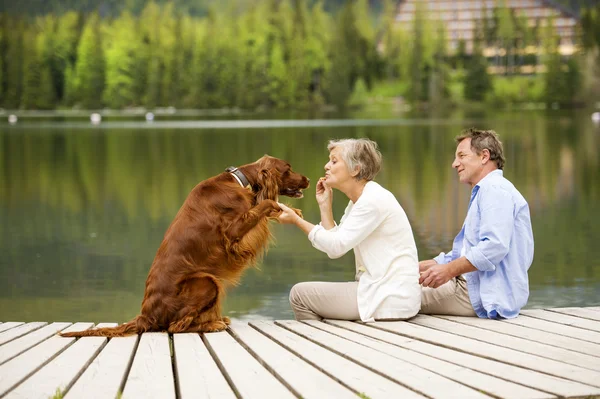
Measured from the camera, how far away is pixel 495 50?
12519 centimetres

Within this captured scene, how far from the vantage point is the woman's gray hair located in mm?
4449

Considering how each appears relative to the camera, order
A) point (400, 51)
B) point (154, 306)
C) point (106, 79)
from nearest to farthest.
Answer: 1. point (154, 306)
2. point (106, 79)
3. point (400, 51)

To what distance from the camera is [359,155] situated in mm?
4473

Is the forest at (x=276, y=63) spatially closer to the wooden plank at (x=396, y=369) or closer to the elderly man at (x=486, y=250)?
the elderly man at (x=486, y=250)

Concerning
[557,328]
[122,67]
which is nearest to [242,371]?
[557,328]

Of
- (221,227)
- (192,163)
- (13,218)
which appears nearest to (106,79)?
(192,163)

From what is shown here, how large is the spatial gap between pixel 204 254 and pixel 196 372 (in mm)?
1016

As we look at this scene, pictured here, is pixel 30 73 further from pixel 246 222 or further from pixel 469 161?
pixel 469 161

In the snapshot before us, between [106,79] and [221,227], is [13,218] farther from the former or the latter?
[106,79]

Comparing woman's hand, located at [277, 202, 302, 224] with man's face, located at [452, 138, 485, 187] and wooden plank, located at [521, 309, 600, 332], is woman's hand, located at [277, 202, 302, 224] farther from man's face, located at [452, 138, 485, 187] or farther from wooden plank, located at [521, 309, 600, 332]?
wooden plank, located at [521, 309, 600, 332]

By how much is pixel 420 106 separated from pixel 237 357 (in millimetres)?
100504

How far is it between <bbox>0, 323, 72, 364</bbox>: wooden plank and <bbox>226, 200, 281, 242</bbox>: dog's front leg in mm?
997

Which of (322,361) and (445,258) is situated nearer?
(322,361)

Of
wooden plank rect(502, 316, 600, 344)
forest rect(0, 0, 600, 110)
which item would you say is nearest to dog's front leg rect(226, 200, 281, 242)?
wooden plank rect(502, 316, 600, 344)
